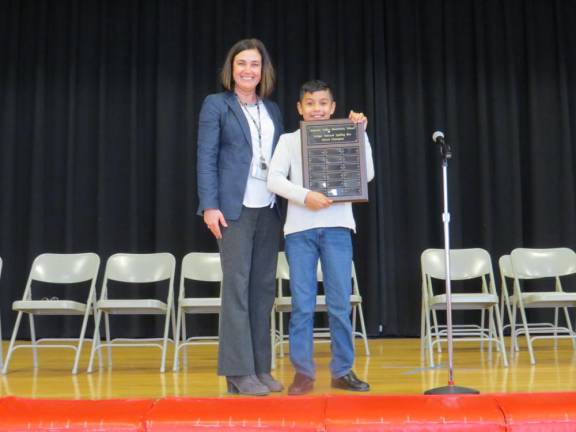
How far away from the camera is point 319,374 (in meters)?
4.05

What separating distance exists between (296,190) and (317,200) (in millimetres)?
103

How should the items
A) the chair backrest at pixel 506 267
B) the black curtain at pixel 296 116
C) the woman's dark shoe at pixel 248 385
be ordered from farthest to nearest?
1. the black curtain at pixel 296 116
2. the chair backrest at pixel 506 267
3. the woman's dark shoe at pixel 248 385

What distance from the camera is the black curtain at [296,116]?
21.5 ft

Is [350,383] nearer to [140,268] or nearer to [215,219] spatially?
[215,219]

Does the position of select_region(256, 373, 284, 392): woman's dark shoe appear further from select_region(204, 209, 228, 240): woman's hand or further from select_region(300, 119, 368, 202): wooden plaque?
select_region(300, 119, 368, 202): wooden plaque

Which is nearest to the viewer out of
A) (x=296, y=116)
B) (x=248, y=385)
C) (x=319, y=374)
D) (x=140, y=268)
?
(x=248, y=385)

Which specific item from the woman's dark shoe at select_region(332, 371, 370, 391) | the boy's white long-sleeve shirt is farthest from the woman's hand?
the woman's dark shoe at select_region(332, 371, 370, 391)

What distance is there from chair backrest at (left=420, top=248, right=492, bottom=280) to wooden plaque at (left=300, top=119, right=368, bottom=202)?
219cm

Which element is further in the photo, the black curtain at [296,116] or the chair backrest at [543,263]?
the black curtain at [296,116]

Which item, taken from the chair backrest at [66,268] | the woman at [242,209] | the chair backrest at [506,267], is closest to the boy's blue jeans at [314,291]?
the woman at [242,209]

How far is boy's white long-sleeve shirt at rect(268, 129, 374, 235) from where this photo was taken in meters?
3.04

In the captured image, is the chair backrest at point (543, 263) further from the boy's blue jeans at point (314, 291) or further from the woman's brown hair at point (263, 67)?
the woman's brown hair at point (263, 67)

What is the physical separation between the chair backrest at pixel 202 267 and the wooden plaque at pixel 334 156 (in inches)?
86.4

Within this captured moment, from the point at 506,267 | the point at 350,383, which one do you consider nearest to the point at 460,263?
the point at 506,267
